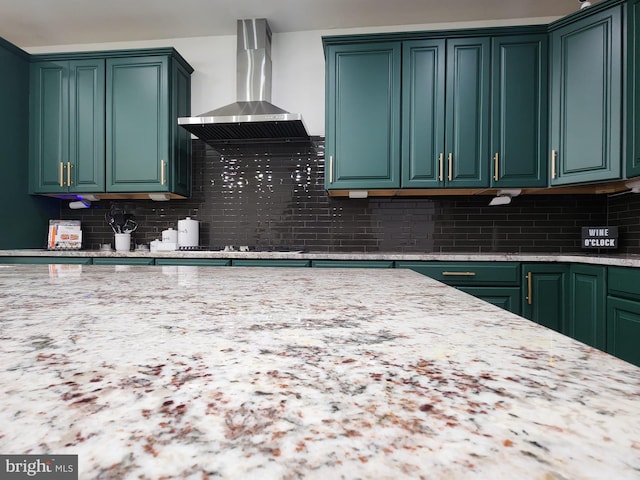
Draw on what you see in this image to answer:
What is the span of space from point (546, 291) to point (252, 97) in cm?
270

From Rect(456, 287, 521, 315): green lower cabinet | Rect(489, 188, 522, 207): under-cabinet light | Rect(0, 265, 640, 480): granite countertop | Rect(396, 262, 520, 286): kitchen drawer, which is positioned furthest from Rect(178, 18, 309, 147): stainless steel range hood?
Rect(0, 265, 640, 480): granite countertop

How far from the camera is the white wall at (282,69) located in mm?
3381

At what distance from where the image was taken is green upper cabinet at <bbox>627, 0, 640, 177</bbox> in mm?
2377

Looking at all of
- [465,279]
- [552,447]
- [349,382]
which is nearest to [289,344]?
[349,382]

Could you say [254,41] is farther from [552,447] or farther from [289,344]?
[552,447]

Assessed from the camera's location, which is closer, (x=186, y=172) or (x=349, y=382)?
(x=349, y=382)

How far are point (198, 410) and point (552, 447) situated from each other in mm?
219

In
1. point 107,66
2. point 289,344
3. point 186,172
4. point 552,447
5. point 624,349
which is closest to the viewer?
point 552,447

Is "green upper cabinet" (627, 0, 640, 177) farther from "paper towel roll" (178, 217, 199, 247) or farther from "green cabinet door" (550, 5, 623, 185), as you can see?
"paper towel roll" (178, 217, 199, 247)

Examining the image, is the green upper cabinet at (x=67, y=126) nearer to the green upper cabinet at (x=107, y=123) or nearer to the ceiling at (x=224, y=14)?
the green upper cabinet at (x=107, y=123)

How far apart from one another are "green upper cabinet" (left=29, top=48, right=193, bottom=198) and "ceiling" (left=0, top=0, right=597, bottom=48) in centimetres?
34

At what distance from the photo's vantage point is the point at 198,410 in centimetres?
26

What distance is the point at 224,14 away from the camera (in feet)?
10.3
